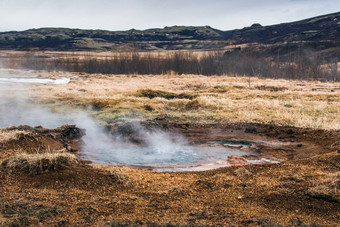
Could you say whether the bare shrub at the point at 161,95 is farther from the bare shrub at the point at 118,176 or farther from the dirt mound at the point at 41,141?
the bare shrub at the point at 118,176

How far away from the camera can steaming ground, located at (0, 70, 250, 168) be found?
9414mm

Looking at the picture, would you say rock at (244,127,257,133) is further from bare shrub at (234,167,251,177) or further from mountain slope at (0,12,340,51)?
mountain slope at (0,12,340,51)

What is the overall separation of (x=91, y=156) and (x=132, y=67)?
41.7m

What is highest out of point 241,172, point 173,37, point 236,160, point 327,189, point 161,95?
point 173,37

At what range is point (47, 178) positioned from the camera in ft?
19.4

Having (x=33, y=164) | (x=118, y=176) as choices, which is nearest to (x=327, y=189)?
(x=118, y=176)

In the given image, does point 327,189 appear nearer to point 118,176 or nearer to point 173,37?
point 118,176

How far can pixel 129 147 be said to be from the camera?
35.7 ft

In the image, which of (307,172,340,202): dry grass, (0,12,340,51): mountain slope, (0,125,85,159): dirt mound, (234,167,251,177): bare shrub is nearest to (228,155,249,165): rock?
(234,167,251,177): bare shrub

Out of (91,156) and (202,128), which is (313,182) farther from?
(202,128)

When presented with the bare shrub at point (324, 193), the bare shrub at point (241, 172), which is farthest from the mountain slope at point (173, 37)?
the bare shrub at point (324, 193)

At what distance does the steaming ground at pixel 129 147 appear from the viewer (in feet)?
30.9

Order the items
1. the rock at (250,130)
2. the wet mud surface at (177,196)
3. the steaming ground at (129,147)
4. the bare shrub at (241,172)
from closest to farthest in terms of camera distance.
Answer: the wet mud surface at (177,196)
the bare shrub at (241,172)
the steaming ground at (129,147)
the rock at (250,130)

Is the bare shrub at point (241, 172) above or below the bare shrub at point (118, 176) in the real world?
below
